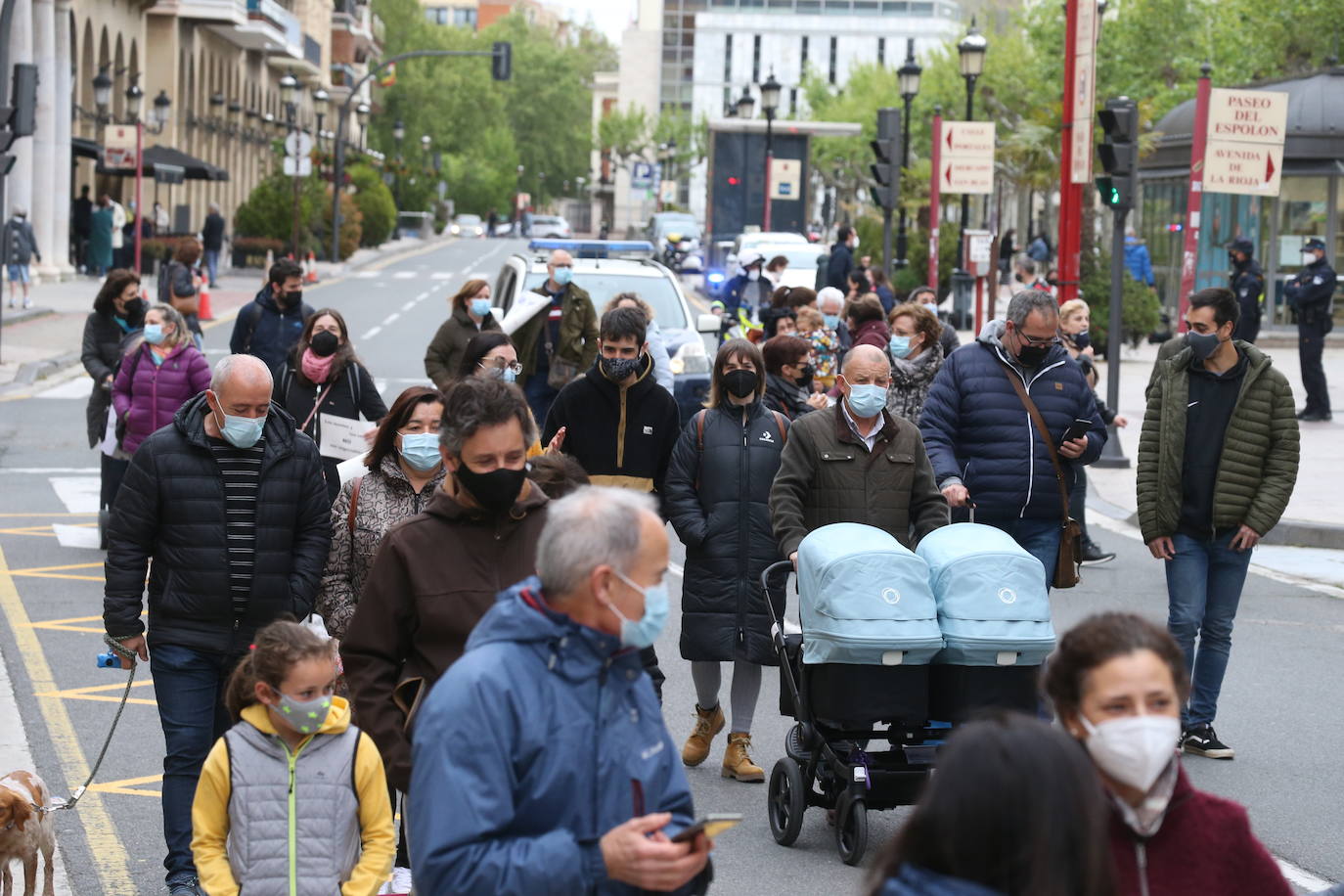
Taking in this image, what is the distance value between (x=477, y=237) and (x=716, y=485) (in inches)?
4305

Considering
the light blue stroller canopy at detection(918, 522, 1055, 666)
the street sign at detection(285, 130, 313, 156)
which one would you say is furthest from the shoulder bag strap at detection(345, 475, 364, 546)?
the street sign at detection(285, 130, 313, 156)

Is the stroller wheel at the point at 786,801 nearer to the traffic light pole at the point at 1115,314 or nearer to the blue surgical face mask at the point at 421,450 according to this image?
the blue surgical face mask at the point at 421,450

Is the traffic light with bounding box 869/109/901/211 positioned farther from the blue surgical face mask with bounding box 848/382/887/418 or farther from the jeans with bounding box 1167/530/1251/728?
the blue surgical face mask with bounding box 848/382/887/418

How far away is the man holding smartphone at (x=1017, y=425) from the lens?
29.2 ft

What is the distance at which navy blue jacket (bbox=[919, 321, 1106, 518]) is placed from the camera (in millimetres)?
8906

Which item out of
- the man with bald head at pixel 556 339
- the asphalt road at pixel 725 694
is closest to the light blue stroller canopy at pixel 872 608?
the asphalt road at pixel 725 694

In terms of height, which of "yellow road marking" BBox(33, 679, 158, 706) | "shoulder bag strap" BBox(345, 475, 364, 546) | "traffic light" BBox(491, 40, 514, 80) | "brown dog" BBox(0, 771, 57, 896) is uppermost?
"traffic light" BBox(491, 40, 514, 80)

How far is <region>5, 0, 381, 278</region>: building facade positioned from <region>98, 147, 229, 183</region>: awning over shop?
86 cm

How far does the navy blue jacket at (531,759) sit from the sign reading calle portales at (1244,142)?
1320 cm

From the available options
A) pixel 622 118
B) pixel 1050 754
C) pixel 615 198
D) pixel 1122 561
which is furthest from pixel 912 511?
pixel 615 198

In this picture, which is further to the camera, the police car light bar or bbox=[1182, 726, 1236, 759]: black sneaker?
the police car light bar

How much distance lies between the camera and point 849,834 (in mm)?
7031

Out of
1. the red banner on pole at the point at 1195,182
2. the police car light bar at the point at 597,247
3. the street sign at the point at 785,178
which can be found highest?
the street sign at the point at 785,178

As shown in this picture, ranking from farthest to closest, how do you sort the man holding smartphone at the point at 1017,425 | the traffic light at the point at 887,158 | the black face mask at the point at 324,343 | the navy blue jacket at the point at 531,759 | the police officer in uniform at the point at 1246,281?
the traffic light at the point at 887,158
the police officer in uniform at the point at 1246,281
the black face mask at the point at 324,343
the man holding smartphone at the point at 1017,425
the navy blue jacket at the point at 531,759
